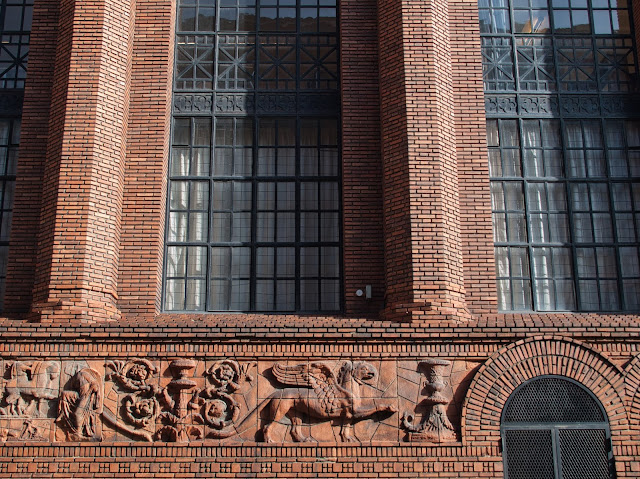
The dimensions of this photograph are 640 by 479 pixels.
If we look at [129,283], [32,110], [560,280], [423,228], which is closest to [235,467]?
[129,283]

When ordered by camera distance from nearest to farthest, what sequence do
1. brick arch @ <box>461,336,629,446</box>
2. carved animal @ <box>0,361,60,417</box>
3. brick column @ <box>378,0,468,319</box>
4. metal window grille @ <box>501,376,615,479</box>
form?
metal window grille @ <box>501,376,615,479</box>
brick arch @ <box>461,336,629,446</box>
carved animal @ <box>0,361,60,417</box>
brick column @ <box>378,0,468,319</box>

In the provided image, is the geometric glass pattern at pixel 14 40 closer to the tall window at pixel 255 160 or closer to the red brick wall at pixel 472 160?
the tall window at pixel 255 160

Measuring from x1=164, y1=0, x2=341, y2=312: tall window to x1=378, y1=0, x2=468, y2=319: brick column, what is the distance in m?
1.33

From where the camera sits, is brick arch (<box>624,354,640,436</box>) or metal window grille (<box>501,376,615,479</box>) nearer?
metal window grille (<box>501,376,615,479</box>)

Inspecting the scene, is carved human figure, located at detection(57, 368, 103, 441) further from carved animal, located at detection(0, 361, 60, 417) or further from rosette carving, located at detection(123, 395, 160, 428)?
rosette carving, located at detection(123, 395, 160, 428)

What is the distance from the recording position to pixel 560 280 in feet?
43.8

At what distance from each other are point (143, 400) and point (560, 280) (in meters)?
7.04

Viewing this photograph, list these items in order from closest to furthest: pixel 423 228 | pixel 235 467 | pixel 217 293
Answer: pixel 235 467
pixel 423 228
pixel 217 293

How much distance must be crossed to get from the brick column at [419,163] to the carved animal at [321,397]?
4.28 ft

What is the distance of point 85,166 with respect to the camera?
1252 centimetres

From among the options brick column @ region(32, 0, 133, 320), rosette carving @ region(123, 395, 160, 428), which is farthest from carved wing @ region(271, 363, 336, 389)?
brick column @ region(32, 0, 133, 320)

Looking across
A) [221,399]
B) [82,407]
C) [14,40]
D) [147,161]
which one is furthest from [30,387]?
[14,40]

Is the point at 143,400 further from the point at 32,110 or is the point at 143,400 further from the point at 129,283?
the point at 32,110

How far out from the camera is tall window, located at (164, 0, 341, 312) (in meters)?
13.3
